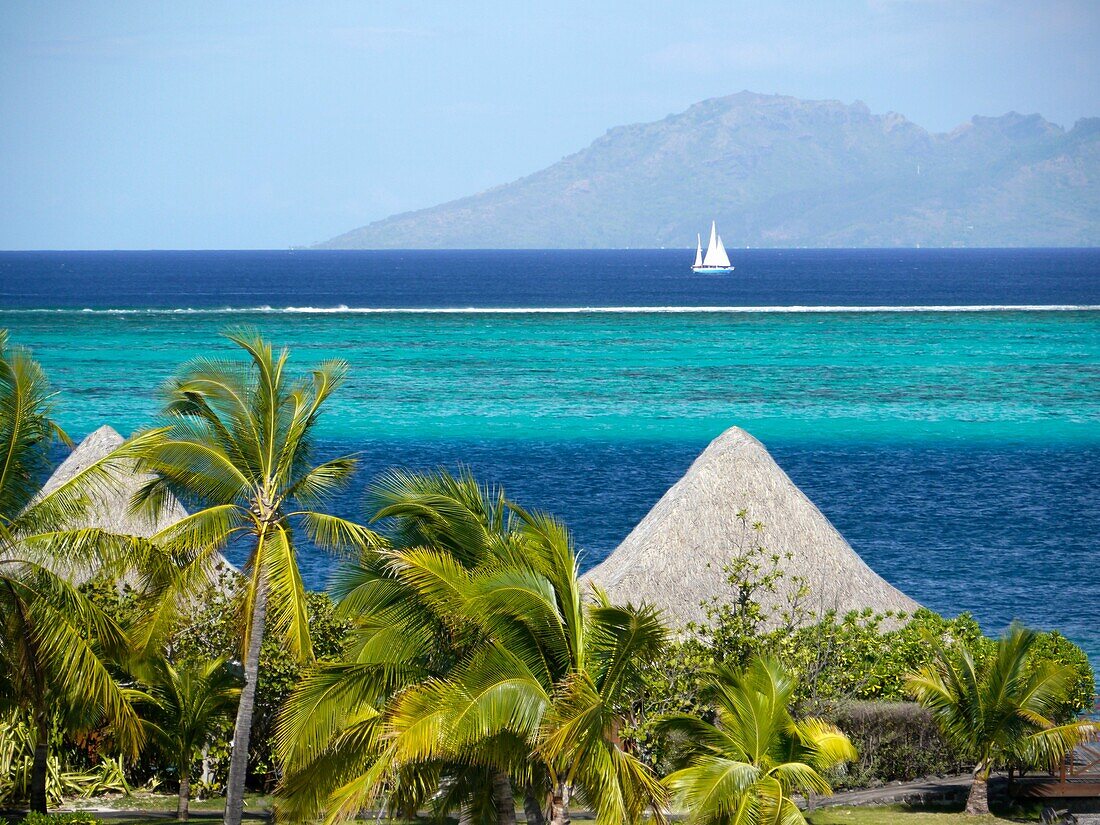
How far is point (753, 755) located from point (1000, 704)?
3.92 m

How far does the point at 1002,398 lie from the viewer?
51312 millimetres

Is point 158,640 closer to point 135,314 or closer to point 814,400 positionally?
point 814,400

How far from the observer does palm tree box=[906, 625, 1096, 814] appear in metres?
13.2

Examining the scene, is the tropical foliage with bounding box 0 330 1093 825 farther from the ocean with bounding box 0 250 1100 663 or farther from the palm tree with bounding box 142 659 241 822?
the ocean with bounding box 0 250 1100 663

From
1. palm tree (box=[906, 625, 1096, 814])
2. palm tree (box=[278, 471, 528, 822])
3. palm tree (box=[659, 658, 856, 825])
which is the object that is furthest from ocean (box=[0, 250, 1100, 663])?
palm tree (box=[278, 471, 528, 822])

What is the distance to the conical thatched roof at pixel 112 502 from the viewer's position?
59.6 ft

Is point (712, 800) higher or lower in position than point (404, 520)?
lower

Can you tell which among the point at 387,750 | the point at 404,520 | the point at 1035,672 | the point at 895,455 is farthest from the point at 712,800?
→ the point at 895,455

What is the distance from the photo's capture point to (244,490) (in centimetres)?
1182

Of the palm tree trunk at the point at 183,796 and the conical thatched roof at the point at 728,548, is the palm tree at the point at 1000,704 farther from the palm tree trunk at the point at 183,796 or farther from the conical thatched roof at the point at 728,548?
the palm tree trunk at the point at 183,796

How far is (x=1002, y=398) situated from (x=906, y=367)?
1036cm

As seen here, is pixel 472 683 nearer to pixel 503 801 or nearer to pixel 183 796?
pixel 503 801

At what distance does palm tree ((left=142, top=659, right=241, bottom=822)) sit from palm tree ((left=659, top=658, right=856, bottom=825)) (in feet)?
17.5

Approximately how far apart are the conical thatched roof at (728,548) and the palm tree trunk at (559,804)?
6.61m
